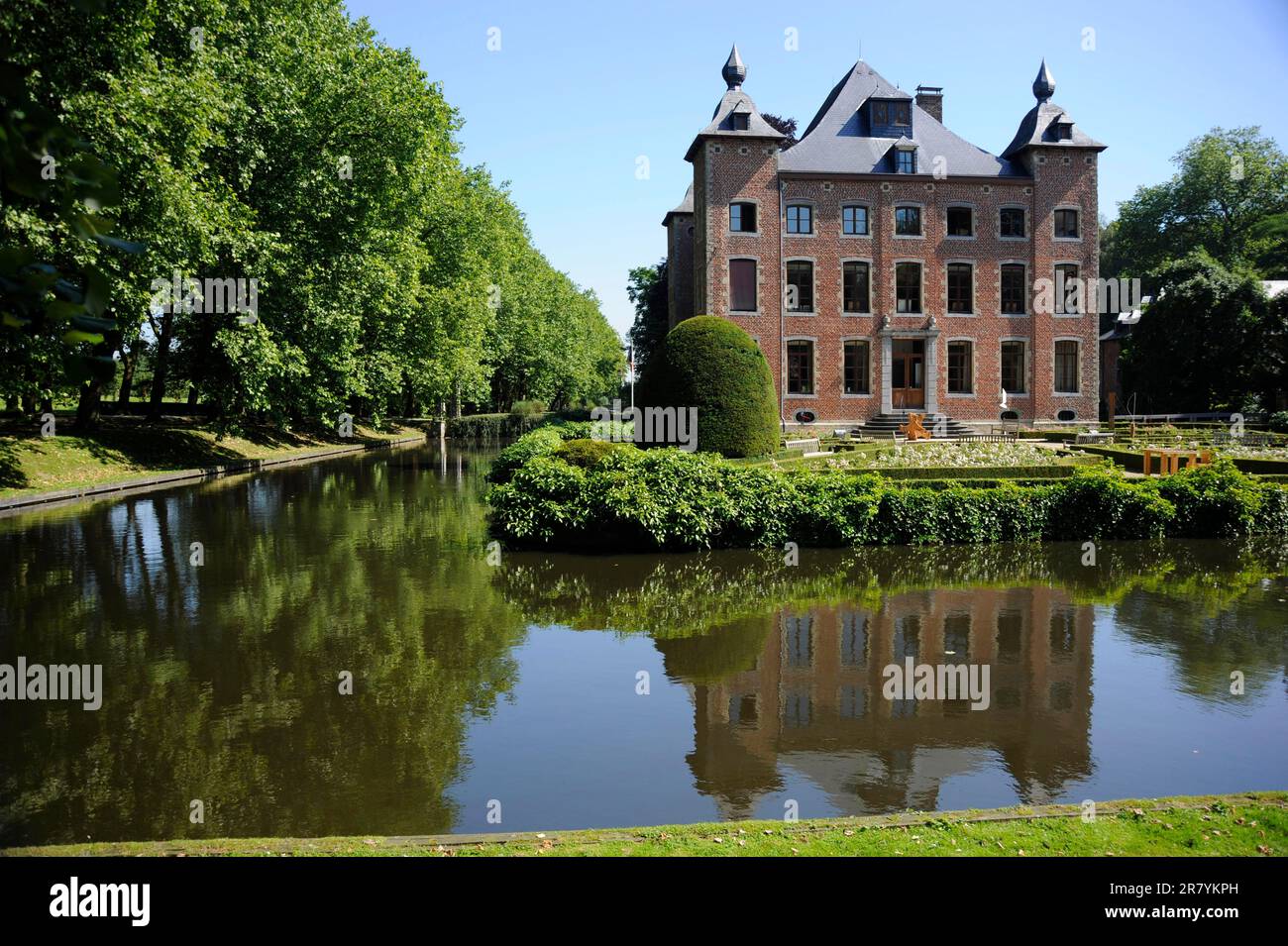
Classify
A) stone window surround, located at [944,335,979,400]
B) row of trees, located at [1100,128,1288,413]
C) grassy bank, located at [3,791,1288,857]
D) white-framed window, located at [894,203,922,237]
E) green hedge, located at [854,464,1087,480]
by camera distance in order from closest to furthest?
grassy bank, located at [3,791,1288,857], green hedge, located at [854,464,1087,480], white-framed window, located at [894,203,922,237], stone window surround, located at [944,335,979,400], row of trees, located at [1100,128,1288,413]

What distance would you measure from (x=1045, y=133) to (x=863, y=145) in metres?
7.88

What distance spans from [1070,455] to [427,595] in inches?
783

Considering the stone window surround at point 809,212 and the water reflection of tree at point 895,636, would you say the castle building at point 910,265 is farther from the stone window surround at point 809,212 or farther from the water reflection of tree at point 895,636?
the water reflection of tree at point 895,636

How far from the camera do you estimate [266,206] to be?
1164 inches

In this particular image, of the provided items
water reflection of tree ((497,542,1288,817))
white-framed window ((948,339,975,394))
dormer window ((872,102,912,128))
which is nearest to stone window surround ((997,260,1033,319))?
white-framed window ((948,339,975,394))

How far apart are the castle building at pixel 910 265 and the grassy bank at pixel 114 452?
64.1 ft

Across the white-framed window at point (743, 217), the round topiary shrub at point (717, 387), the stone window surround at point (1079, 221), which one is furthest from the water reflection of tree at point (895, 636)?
the stone window surround at point (1079, 221)

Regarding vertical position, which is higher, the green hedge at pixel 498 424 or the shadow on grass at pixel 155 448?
the green hedge at pixel 498 424

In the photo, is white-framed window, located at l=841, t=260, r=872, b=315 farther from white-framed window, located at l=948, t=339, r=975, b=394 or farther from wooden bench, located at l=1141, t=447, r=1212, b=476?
wooden bench, located at l=1141, t=447, r=1212, b=476

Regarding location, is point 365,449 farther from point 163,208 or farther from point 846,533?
point 846,533

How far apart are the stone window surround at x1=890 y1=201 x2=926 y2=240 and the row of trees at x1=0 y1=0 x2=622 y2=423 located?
62.2 ft

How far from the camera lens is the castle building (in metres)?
37.4

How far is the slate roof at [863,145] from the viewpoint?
37.9 meters

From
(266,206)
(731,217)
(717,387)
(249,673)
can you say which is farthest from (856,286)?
(249,673)
